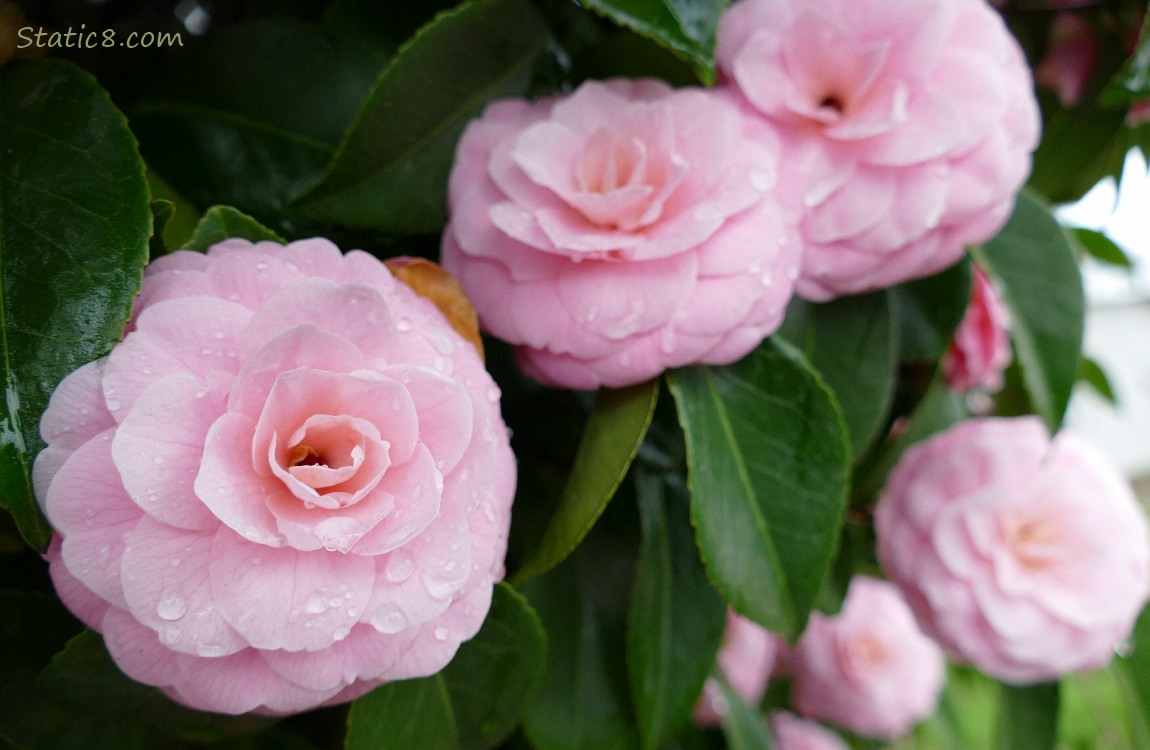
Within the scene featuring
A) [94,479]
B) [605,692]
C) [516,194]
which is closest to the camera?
[94,479]

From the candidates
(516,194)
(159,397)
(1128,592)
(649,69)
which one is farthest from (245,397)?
(1128,592)

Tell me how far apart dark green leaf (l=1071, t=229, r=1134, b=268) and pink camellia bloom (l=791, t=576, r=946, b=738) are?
0.51 m

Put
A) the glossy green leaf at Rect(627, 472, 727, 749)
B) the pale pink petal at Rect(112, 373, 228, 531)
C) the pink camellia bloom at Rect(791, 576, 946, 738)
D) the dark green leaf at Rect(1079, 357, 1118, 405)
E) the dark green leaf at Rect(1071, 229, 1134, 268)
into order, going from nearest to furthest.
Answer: the pale pink petal at Rect(112, 373, 228, 531) < the glossy green leaf at Rect(627, 472, 727, 749) < the dark green leaf at Rect(1071, 229, 1134, 268) < the dark green leaf at Rect(1079, 357, 1118, 405) < the pink camellia bloom at Rect(791, 576, 946, 738)

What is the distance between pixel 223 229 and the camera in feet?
0.97

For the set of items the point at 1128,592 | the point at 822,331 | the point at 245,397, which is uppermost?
the point at 245,397

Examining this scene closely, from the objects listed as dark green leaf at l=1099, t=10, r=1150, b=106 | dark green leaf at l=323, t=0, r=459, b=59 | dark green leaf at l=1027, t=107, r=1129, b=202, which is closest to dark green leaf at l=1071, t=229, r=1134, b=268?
dark green leaf at l=1027, t=107, r=1129, b=202

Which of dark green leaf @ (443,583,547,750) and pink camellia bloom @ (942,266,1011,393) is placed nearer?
dark green leaf @ (443,583,547,750)

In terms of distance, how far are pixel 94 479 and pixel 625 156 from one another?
0.76 feet

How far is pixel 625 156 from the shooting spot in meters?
0.36

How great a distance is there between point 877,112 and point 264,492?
11.7 inches

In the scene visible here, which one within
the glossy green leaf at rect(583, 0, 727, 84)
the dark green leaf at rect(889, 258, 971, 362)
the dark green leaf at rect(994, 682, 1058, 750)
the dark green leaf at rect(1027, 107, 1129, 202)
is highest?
the glossy green leaf at rect(583, 0, 727, 84)

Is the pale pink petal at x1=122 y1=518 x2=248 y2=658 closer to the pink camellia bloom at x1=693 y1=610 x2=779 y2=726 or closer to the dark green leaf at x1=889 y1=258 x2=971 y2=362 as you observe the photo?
the dark green leaf at x1=889 y1=258 x2=971 y2=362

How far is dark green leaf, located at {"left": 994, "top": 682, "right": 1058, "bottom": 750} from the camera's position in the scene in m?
0.62

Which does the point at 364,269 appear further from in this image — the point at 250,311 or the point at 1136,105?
the point at 1136,105
